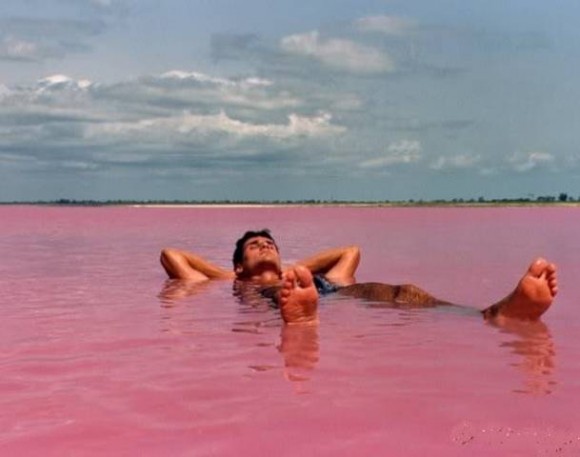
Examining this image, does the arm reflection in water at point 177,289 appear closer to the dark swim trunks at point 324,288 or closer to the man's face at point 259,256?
the man's face at point 259,256

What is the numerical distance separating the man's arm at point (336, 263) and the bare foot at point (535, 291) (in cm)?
386

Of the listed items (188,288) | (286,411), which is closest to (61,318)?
(188,288)

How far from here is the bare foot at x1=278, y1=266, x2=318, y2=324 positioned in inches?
221

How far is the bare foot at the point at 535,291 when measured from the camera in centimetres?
558

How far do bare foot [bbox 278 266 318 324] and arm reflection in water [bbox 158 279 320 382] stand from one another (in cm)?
9

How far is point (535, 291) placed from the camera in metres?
5.59

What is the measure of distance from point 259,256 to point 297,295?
2922 millimetres

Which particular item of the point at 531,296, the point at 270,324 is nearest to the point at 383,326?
the point at 270,324

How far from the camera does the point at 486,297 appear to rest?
810 centimetres

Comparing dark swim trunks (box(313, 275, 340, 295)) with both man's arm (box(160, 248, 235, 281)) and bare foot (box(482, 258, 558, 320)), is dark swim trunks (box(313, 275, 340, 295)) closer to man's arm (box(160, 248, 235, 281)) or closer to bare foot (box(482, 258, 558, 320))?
man's arm (box(160, 248, 235, 281))

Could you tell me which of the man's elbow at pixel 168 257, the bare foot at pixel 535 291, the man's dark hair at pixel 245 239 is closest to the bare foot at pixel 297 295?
the bare foot at pixel 535 291

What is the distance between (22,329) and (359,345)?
102 inches

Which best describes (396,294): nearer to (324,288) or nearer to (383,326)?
(383,326)

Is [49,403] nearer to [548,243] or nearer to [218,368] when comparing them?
[218,368]
